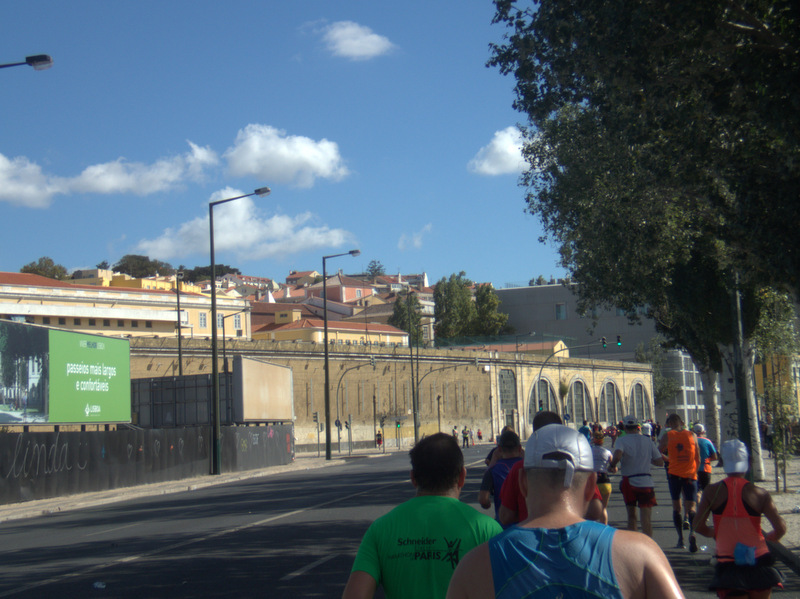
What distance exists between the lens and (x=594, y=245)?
21812 mm

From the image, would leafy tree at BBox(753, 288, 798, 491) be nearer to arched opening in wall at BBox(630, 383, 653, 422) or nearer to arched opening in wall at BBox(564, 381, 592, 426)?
arched opening in wall at BBox(564, 381, 592, 426)

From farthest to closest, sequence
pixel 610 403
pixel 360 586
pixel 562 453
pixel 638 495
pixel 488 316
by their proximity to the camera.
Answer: pixel 488 316, pixel 610 403, pixel 638 495, pixel 360 586, pixel 562 453

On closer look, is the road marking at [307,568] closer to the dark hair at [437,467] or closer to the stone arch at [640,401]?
the dark hair at [437,467]

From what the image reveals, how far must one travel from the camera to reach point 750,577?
5.95m

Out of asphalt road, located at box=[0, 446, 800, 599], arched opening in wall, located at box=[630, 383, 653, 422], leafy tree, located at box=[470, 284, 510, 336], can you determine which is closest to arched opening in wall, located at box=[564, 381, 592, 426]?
arched opening in wall, located at box=[630, 383, 653, 422]

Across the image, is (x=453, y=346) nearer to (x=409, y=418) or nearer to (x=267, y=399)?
(x=409, y=418)

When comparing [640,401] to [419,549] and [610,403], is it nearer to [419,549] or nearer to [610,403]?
[610,403]

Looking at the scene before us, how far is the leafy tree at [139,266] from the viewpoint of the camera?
132 metres

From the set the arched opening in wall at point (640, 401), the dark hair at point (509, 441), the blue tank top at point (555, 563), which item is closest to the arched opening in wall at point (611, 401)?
the arched opening in wall at point (640, 401)

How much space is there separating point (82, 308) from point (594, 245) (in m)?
64.5

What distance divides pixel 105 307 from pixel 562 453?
8074 centimetres

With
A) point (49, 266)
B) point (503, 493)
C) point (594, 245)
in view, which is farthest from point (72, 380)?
point (49, 266)

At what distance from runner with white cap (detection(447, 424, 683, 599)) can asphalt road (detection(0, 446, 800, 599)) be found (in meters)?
6.50

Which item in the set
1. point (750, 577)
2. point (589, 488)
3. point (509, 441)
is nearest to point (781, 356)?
point (509, 441)
